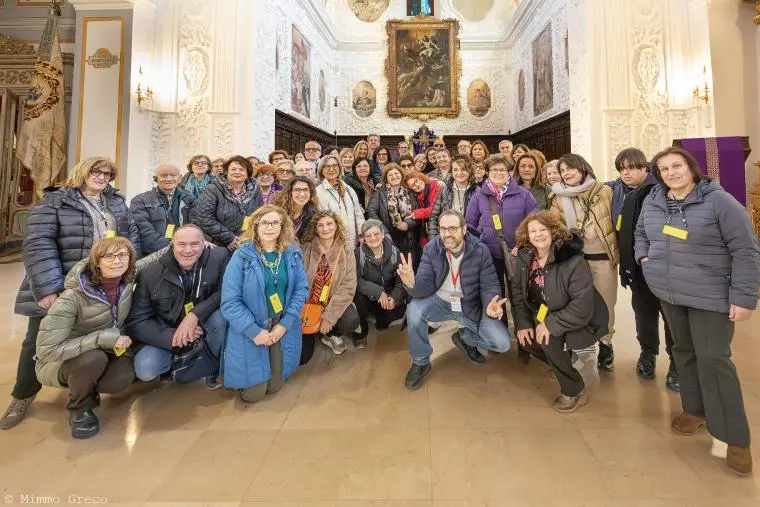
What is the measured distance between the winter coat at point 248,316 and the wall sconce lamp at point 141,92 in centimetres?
671

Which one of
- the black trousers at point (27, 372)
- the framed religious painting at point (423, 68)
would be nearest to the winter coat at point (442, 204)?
the black trousers at point (27, 372)

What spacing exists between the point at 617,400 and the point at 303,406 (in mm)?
2283

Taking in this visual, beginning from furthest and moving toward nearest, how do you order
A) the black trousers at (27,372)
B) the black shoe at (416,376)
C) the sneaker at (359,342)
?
the sneaker at (359,342) → the black shoe at (416,376) → the black trousers at (27,372)

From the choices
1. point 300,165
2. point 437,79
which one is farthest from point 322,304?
point 437,79

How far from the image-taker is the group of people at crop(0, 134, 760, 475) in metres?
2.06

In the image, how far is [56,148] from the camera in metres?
8.19

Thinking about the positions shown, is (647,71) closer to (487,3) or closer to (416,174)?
(416,174)

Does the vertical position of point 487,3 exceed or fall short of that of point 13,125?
it exceeds it

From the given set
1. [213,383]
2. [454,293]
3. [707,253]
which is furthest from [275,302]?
[707,253]

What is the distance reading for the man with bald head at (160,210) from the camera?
362cm

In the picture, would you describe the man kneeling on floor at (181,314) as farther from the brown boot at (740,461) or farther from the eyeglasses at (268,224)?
the brown boot at (740,461)

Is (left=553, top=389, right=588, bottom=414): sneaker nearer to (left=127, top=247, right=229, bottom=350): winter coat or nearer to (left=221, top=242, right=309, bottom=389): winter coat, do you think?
(left=221, top=242, right=309, bottom=389): winter coat

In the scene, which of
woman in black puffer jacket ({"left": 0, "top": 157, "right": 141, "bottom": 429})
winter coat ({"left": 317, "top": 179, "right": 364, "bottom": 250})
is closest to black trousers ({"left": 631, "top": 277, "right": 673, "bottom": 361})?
winter coat ({"left": 317, "top": 179, "right": 364, "bottom": 250})

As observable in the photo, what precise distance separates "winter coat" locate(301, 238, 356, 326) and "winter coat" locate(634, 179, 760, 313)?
234 cm
